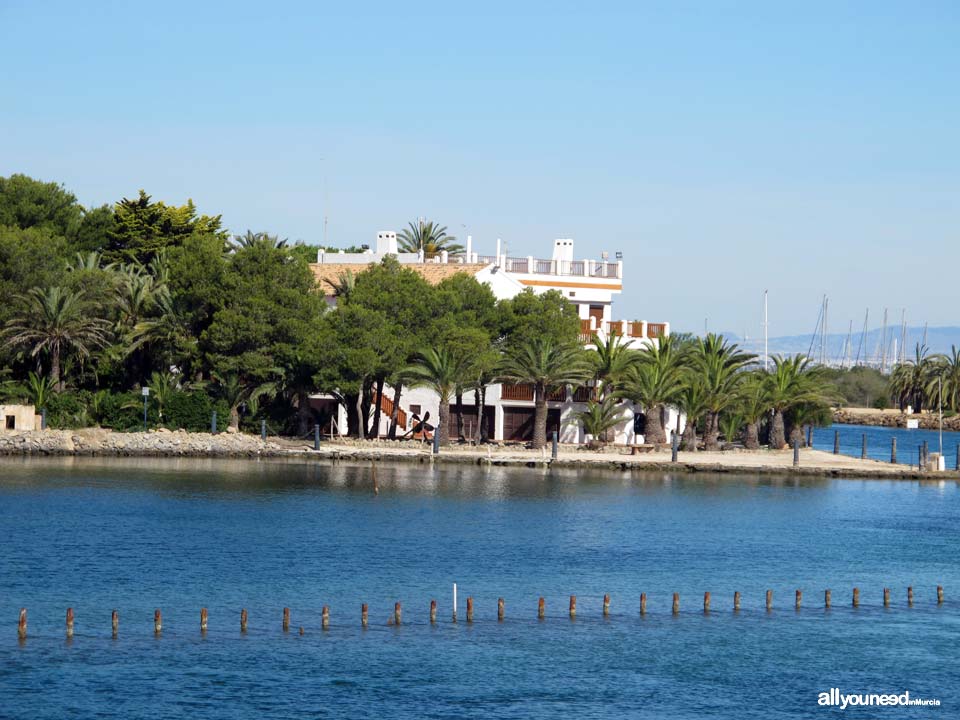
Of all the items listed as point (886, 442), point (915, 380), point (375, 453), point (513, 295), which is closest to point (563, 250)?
point (513, 295)

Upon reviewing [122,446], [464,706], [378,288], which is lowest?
[464,706]

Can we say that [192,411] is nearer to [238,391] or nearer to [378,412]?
[238,391]

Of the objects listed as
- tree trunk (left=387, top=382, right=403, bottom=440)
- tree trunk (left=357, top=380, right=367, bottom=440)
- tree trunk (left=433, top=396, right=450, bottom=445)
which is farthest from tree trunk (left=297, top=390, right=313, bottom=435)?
tree trunk (left=433, top=396, right=450, bottom=445)

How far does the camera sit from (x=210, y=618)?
4169 cm

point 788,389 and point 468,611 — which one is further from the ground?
point 788,389

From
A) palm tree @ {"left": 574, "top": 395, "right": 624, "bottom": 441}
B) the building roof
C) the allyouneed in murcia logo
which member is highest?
the building roof

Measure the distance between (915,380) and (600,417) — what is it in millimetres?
92709

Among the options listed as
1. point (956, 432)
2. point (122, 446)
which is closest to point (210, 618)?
point (122, 446)

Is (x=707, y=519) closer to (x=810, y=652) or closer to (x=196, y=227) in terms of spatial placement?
(x=810, y=652)

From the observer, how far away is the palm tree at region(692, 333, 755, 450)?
289 feet

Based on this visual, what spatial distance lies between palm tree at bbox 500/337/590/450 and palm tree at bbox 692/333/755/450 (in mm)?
7263

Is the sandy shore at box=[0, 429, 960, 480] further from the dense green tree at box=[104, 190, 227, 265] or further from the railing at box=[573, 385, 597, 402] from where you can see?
the dense green tree at box=[104, 190, 227, 265]

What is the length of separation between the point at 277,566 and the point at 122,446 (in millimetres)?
35191

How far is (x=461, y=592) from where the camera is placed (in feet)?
155
